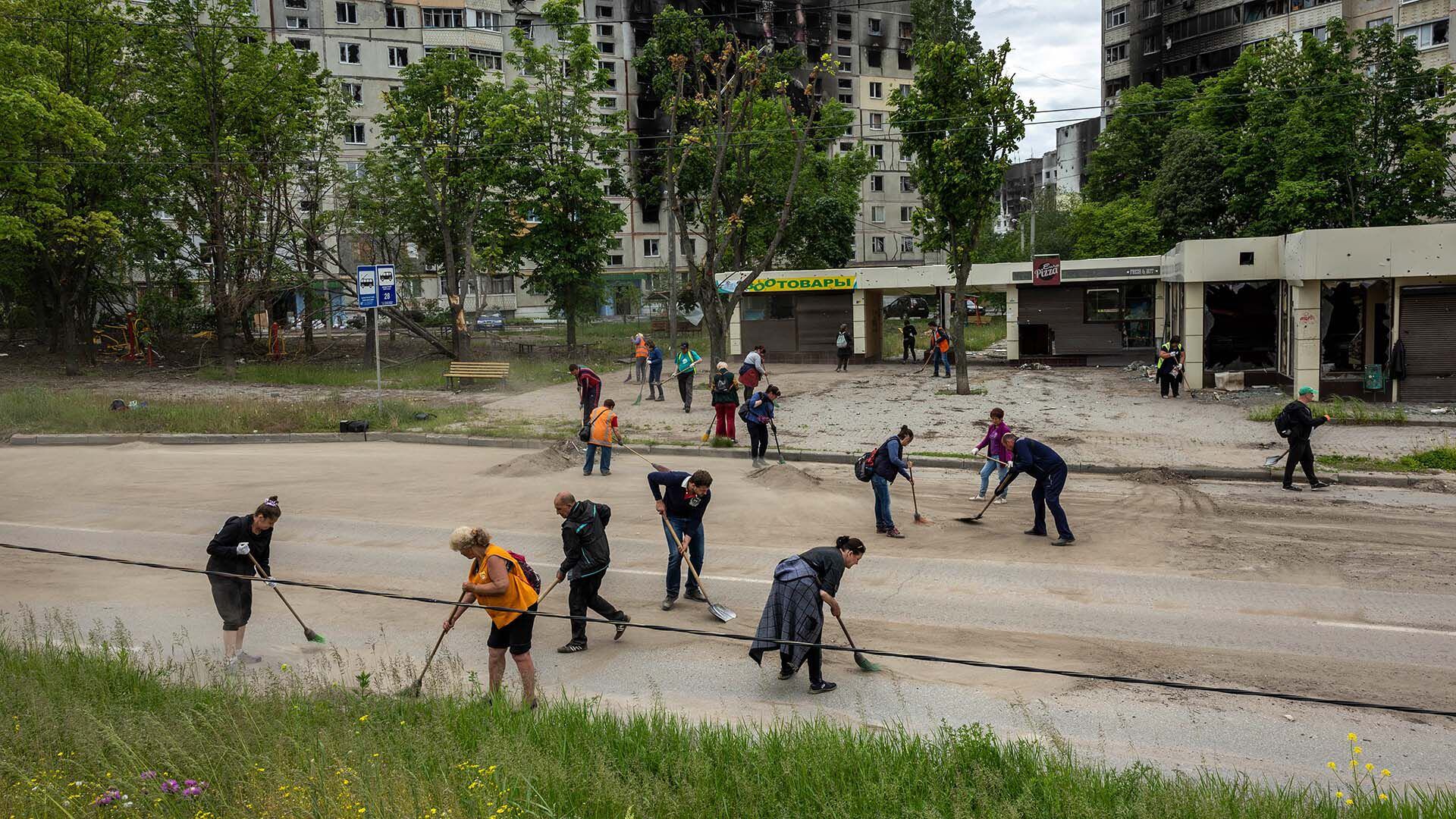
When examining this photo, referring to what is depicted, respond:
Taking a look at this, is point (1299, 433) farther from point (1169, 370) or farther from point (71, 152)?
point (71, 152)

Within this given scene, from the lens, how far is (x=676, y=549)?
1074 cm

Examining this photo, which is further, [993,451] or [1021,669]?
[993,451]

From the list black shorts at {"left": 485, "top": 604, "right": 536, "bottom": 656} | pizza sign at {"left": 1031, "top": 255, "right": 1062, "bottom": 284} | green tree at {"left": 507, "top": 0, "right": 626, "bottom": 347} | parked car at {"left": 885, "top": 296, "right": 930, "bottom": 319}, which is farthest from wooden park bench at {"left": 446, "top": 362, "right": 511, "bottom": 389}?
parked car at {"left": 885, "top": 296, "right": 930, "bottom": 319}

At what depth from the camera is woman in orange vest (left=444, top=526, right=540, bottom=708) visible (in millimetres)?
7820

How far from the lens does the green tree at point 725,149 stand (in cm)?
3178

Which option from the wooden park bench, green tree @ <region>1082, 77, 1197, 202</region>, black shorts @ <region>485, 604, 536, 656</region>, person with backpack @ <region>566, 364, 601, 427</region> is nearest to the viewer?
black shorts @ <region>485, 604, 536, 656</region>

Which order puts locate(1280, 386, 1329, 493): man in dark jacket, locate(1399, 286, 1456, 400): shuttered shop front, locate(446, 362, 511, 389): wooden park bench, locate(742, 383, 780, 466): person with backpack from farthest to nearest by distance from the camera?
locate(446, 362, 511, 389): wooden park bench
locate(1399, 286, 1456, 400): shuttered shop front
locate(742, 383, 780, 466): person with backpack
locate(1280, 386, 1329, 493): man in dark jacket

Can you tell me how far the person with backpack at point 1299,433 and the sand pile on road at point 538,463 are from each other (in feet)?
36.5

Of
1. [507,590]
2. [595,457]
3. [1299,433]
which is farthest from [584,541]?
[1299,433]

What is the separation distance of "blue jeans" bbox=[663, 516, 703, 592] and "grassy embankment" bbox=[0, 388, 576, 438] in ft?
36.8

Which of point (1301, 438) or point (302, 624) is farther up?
point (1301, 438)

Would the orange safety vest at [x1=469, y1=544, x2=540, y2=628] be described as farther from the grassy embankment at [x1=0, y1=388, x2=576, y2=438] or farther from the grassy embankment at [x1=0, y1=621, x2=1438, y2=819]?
the grassy embankment at [x1=0, y1=388, x2=576, y2=438]

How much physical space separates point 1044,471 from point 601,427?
7.34 meters

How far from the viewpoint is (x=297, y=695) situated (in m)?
7.88
